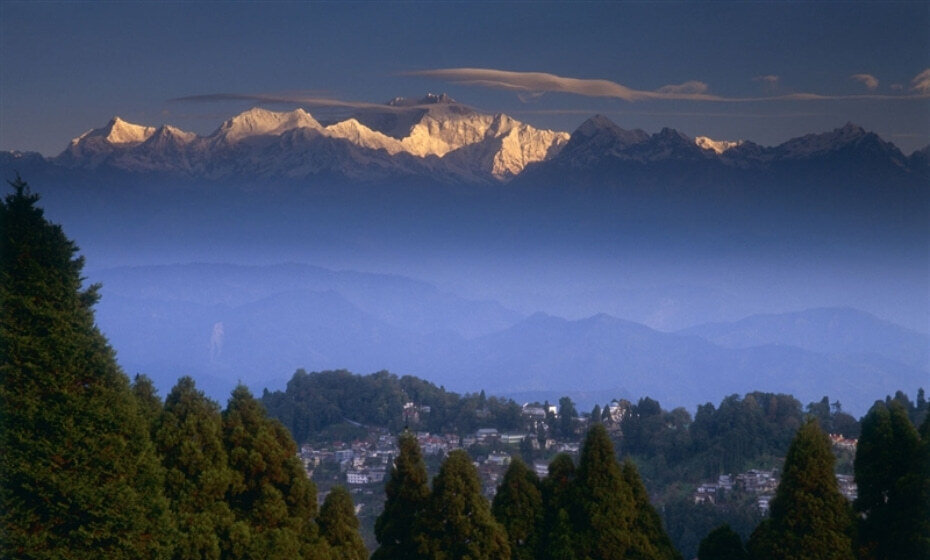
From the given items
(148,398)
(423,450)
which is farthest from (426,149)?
(148,398)

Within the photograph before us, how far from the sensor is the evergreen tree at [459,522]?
1026 cm

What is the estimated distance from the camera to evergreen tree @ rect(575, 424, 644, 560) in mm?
10609

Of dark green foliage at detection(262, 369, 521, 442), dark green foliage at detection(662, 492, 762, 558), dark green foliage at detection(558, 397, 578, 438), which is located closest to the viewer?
dark green foliage at detection(662, 492, 762, 558)

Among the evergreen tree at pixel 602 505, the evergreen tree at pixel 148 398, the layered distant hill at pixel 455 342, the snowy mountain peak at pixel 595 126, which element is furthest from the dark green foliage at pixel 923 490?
the layered distant hill at pixel 455 342

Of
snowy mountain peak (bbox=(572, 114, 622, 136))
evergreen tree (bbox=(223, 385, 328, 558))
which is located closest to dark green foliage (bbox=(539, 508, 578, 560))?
evergreen tree (bbox=(223, 385, 328, 558))

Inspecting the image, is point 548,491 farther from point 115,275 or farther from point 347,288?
point 347,288

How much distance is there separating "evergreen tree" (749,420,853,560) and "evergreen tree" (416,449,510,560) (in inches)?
107

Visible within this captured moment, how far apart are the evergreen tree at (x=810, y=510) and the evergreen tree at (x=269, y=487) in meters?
4.42

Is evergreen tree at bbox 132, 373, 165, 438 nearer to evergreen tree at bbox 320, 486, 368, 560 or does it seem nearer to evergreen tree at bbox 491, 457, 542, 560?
evergreen tree at bbox 320, 486, 368, 560

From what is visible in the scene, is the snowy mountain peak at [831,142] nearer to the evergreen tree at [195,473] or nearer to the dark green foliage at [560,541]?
the dark green foliage at [560,541]

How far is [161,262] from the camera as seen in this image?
179 ft

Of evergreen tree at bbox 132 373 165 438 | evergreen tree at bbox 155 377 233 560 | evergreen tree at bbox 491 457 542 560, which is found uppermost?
evergreen tree at bbox 132 373 165 438

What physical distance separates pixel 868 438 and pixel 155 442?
7159mm

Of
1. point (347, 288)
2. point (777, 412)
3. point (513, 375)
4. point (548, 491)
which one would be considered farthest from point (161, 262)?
point (548, 491)
